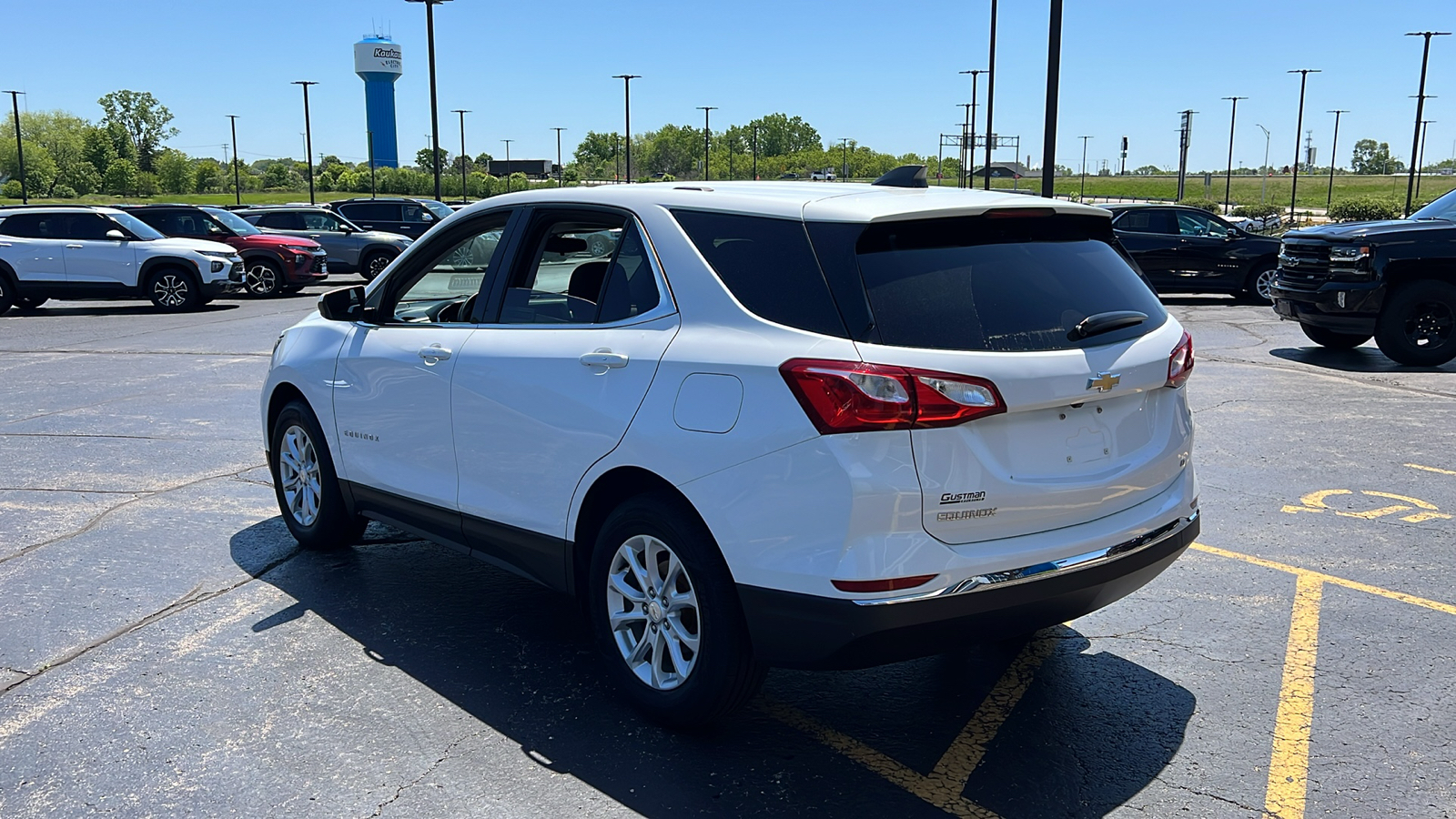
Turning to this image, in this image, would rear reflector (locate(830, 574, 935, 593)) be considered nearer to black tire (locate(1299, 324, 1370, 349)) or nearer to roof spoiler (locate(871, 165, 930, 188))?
roof spoiler (locate(871, 165, 930, 188))

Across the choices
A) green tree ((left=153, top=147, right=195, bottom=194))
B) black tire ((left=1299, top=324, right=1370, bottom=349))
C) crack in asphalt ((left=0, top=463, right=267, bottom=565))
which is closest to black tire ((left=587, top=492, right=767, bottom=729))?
crack in asphalt ((left=0, top=463, right=267, bottom=565))

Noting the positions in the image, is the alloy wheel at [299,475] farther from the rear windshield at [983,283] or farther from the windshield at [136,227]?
the windshield at [136,227]

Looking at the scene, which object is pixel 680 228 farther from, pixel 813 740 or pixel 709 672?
pixel 813 740

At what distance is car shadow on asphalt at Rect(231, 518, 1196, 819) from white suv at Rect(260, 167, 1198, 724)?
0.23 metres

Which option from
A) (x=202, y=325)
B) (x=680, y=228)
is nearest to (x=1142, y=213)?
(x=202, y=325)

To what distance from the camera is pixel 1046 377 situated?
338cm

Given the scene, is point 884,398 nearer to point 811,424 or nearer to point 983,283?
point 811,424

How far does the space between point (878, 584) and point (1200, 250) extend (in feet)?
60.6

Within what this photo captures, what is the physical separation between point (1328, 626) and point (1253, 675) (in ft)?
2.31

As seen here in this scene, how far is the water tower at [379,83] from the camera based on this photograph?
13788 cm

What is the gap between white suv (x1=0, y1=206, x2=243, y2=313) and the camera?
19.7 m

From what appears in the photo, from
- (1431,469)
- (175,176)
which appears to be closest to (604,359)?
(1431,469)

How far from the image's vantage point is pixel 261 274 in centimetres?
2302

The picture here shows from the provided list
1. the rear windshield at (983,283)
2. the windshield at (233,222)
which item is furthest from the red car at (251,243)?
the rear windshield at (983,283)
